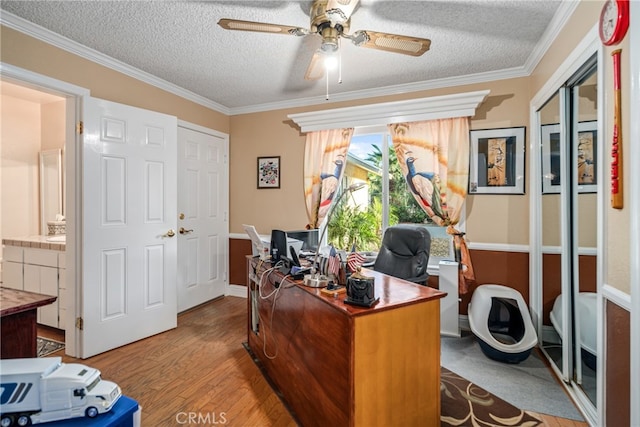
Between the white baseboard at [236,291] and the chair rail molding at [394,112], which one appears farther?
the white baseboard at [236,291]

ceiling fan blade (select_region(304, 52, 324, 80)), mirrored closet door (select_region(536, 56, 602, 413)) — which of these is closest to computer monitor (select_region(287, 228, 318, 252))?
ceiling fan blade (select_region(304, 52, 324, 80))

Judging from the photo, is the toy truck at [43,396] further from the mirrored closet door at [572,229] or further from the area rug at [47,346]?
the mirrored closet door at [572,229]

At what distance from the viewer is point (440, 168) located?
10.3 ft

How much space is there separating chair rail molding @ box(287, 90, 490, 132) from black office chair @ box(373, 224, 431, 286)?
1.24m

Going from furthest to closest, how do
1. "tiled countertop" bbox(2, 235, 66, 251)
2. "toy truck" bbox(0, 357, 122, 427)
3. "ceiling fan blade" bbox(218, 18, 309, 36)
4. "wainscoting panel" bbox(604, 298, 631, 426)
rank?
"tiled countertop" bbox(2, 235, 66, 251) → "ceiling fan blade" bbox(218, 18, 309, 36) → "wainscoting panel" bbox(604, 298, 631, 426) → "toy truck" bbox(0, 357, 122, 427)

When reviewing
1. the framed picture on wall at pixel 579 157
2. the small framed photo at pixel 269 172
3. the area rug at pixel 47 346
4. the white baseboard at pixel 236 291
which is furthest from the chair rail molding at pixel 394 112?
the area rug at pixel 47 346

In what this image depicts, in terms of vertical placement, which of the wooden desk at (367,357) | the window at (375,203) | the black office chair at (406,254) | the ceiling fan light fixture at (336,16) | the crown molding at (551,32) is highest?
the crown molding at (551,32)

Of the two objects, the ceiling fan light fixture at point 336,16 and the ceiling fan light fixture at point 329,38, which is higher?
the ceiling fan light fixture at point 336,16

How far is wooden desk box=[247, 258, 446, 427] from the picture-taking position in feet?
4.34

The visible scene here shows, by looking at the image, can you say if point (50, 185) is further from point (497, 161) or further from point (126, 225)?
point (497, 161)

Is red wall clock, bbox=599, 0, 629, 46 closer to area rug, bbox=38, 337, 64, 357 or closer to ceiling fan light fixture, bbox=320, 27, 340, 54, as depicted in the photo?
ceiling fan light fixture, bbox=320, 27, 340, 54

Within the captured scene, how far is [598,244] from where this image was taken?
5.13 ft

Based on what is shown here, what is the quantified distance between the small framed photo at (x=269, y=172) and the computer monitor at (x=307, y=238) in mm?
1505

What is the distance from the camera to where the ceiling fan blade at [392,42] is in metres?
1.79
